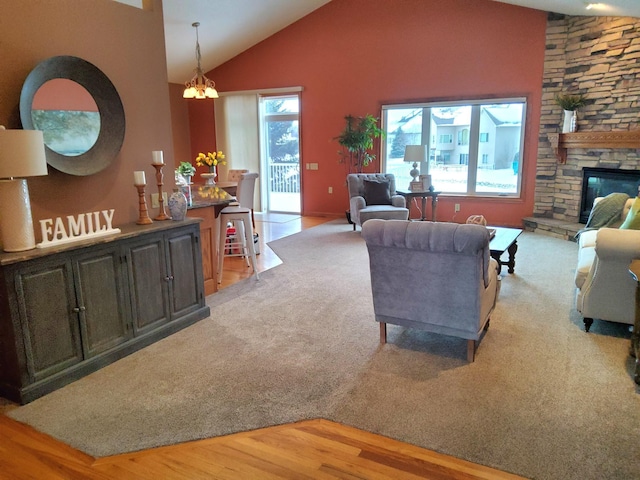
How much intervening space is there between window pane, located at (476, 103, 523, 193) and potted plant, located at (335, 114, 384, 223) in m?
1.70

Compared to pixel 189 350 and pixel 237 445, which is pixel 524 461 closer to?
pixel 237 445

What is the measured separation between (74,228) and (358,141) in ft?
18.0

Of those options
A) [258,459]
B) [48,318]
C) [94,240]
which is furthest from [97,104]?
[258,459]

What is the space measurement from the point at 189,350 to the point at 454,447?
6.08 feet

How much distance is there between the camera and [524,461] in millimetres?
1966

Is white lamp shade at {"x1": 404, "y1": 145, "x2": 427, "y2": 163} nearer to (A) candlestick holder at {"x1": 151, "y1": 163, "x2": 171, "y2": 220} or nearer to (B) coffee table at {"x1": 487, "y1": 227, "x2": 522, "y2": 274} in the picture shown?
(B) coffee table at {"x1": 487, "y1": 227, "x2": 522, "y2": 274}

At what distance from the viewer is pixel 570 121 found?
251 inches

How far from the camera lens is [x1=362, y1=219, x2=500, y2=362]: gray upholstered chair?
2.61m

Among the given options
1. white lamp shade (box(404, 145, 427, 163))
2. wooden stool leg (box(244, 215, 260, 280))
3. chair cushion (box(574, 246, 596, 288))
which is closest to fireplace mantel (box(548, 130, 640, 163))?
white lamp shade (box(404, 145, 427, 163))

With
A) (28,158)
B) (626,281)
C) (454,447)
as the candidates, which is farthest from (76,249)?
(626,281)

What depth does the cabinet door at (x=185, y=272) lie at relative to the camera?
11.1 ft

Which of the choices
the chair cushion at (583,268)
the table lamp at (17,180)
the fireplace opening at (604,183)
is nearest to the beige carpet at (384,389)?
the chair cushion at (583,268)

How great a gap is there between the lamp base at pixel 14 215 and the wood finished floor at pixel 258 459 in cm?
95

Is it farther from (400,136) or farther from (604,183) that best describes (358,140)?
(604,183)
